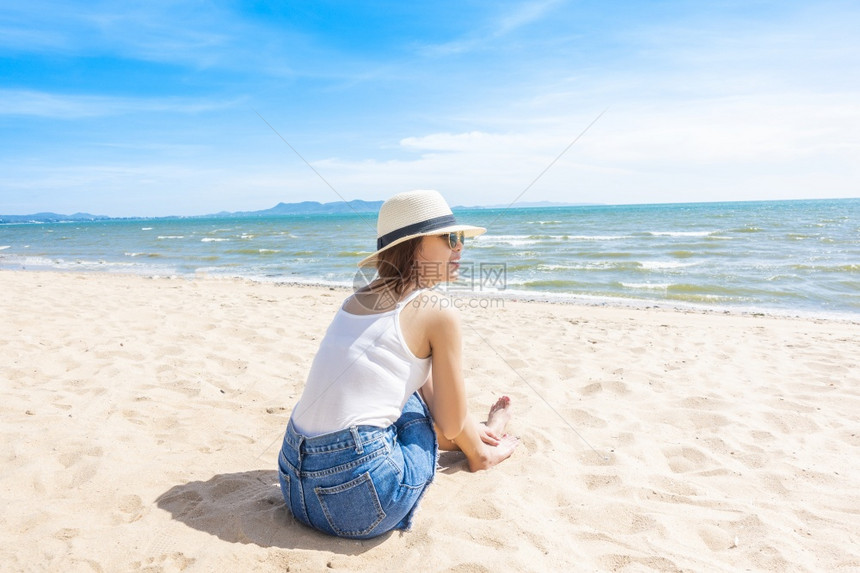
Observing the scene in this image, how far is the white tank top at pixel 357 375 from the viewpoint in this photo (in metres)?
2.05

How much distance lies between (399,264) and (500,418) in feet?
4.41

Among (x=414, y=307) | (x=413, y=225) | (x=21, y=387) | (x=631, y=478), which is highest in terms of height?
(x=413, y=225)

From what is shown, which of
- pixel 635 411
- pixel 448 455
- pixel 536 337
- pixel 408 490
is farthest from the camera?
pixel 536 337

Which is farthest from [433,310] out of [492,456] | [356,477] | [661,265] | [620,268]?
[661,265]

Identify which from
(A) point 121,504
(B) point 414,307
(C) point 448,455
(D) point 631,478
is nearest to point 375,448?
(B) point 414,307

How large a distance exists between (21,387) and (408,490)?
10.7 ft

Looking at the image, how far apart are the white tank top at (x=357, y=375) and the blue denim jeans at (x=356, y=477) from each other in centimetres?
5

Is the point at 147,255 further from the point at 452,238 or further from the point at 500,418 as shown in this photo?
the point at 452,238

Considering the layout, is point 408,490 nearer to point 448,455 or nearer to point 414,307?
point 414,307

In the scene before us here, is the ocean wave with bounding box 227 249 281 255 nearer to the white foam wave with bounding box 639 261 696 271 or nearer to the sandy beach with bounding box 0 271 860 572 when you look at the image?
the white foam wave with bounding box 639 261 696 271

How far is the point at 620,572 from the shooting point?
6.67ft

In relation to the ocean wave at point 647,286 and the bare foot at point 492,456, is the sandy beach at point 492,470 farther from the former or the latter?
the ocean wave at point 647,286

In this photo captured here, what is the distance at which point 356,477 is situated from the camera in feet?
6.69

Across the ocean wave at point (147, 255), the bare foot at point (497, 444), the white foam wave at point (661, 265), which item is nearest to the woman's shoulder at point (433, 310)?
the bare foot at point (497, 444)
